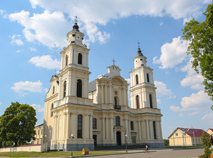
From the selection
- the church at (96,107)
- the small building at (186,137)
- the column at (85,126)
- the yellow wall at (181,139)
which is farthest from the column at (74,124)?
the yellow wall at (181,139)

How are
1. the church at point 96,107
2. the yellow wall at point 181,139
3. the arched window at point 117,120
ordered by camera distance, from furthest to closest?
the yellow wall at point 181,139, the arched window at point 117,120, the church at point 96,107

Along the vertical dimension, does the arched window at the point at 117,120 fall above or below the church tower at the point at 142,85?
below

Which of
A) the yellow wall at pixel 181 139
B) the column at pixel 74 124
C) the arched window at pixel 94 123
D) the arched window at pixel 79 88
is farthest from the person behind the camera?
the yellow wall at pixel 181 139

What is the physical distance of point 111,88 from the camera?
129 ft

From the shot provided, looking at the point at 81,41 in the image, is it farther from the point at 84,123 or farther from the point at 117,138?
the point at 117,138

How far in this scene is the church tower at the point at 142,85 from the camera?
4428cm

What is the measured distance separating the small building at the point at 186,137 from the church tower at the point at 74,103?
34.0 m

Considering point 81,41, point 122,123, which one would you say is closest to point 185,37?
point 81,41

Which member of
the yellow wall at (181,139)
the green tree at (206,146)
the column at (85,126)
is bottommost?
the yellow wall at (181,139)

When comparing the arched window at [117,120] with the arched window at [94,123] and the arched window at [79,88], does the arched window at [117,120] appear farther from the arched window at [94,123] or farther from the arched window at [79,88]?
the arched window at [79,88]

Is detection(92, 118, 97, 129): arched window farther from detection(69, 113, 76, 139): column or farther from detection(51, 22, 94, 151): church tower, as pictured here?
detection(69, 113, 76, 139): column

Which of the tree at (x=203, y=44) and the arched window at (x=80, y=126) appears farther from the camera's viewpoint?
the arched window at (x=80, y=126)

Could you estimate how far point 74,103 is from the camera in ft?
99.3

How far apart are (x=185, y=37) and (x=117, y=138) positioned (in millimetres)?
25986
